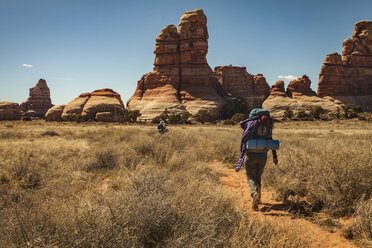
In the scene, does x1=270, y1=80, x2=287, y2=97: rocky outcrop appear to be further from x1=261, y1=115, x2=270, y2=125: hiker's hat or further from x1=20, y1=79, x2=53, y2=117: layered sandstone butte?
x1=20, y1=79, x2=53, y2=117: layered sandstone butte

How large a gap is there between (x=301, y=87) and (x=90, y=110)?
5977cm

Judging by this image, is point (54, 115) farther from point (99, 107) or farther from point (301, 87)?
point (301, 87)

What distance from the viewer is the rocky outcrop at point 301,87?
62.1m

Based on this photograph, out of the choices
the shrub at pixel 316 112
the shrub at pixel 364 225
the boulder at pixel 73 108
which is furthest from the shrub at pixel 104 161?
the shrub at pixel 316 112

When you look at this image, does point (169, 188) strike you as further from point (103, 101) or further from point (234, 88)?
point (234, 88)

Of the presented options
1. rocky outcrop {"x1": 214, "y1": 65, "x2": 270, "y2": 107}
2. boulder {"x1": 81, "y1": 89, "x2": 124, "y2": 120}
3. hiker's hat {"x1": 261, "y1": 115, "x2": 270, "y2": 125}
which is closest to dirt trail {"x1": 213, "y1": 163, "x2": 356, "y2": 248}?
hiker's hat {"x1": 261, "y1": 115, "x2": 270, "y2": 125}

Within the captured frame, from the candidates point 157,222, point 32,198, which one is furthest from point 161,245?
point 32,198

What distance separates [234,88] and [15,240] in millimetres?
69206

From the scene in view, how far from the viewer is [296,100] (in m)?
58.6

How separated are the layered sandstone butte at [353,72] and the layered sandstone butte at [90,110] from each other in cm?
6238

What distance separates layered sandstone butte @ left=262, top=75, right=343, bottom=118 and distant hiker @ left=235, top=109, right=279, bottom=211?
55109mm

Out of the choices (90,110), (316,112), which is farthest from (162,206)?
(316,112)

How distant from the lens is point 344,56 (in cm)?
6756

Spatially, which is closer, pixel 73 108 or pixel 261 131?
pixel 261 131
